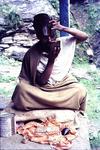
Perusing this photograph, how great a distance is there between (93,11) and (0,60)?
13.6 feet

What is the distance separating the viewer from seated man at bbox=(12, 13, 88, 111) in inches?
234

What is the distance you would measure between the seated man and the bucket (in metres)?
0.60

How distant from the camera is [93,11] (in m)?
13.5

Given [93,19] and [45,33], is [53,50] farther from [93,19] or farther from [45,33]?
[93,19]

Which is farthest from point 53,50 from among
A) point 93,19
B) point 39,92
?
point 93,19

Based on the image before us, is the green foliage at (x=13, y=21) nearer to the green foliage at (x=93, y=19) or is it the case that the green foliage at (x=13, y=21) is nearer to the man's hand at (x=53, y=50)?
the green foliage at (x=93, y=19)

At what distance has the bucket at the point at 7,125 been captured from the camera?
5.27 m

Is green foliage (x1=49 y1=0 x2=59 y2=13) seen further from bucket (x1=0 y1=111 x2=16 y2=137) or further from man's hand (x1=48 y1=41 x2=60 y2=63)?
bucket (x1=0 y1=111 x2=16 y2=137)

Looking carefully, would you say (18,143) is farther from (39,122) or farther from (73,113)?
(73,113)

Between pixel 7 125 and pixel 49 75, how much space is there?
1098 mm

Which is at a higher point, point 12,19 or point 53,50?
point 53,50

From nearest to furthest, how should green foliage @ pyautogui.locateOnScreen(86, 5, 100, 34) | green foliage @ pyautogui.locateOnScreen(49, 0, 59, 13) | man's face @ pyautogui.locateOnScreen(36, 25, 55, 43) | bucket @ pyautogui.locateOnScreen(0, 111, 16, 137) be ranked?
bucket @ pyautogui.locateOnScreen(0, 111, 16, 137), man's face @ pyautogui.locateOnScreen(36, 25, 55, 43), green foliage @ pyautogui.locateOnScreen(49, 0, 59, 13), green foliage @ pyautogui.locateOnScreen(86, 5, 100, 34)

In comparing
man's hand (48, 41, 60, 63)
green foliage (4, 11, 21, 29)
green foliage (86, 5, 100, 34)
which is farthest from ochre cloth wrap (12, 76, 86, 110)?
green foliage (86, 5, 100, 34)

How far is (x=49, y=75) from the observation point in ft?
19.7
